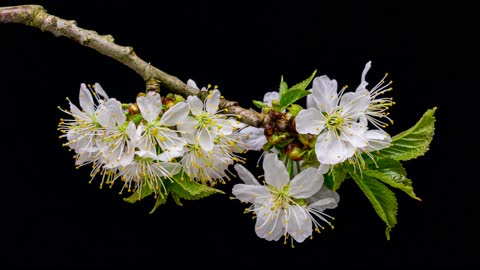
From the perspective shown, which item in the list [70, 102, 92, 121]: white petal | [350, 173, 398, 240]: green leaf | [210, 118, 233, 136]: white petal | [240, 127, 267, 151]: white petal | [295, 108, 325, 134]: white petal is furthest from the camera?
[240, 127, 267, 151]: white petal

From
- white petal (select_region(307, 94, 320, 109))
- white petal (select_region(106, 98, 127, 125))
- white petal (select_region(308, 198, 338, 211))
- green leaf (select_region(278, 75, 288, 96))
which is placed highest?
green leaf (select_region(278, 75, 288, 96))

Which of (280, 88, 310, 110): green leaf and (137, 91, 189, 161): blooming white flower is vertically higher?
(280, 88, 310, 110): green leaf

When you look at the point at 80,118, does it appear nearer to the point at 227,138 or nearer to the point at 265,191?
the point at 227,138

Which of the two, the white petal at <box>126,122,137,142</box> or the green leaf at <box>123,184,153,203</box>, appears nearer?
the white petal at <box>126,122,137,142</box>

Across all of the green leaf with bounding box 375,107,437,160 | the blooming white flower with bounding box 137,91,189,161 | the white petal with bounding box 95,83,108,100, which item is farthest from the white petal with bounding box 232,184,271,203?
the white petal with bounding box 95,83,108,100

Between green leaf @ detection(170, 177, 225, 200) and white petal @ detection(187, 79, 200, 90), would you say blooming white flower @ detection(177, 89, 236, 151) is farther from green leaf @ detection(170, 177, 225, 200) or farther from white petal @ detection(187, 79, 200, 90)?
white petal @ detection(187, 79, 200, 90)

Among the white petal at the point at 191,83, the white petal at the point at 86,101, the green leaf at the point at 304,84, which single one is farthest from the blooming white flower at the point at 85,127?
the green leaf at the point at 304,84

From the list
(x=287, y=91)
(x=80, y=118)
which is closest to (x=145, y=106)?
(x=80, y=118)
